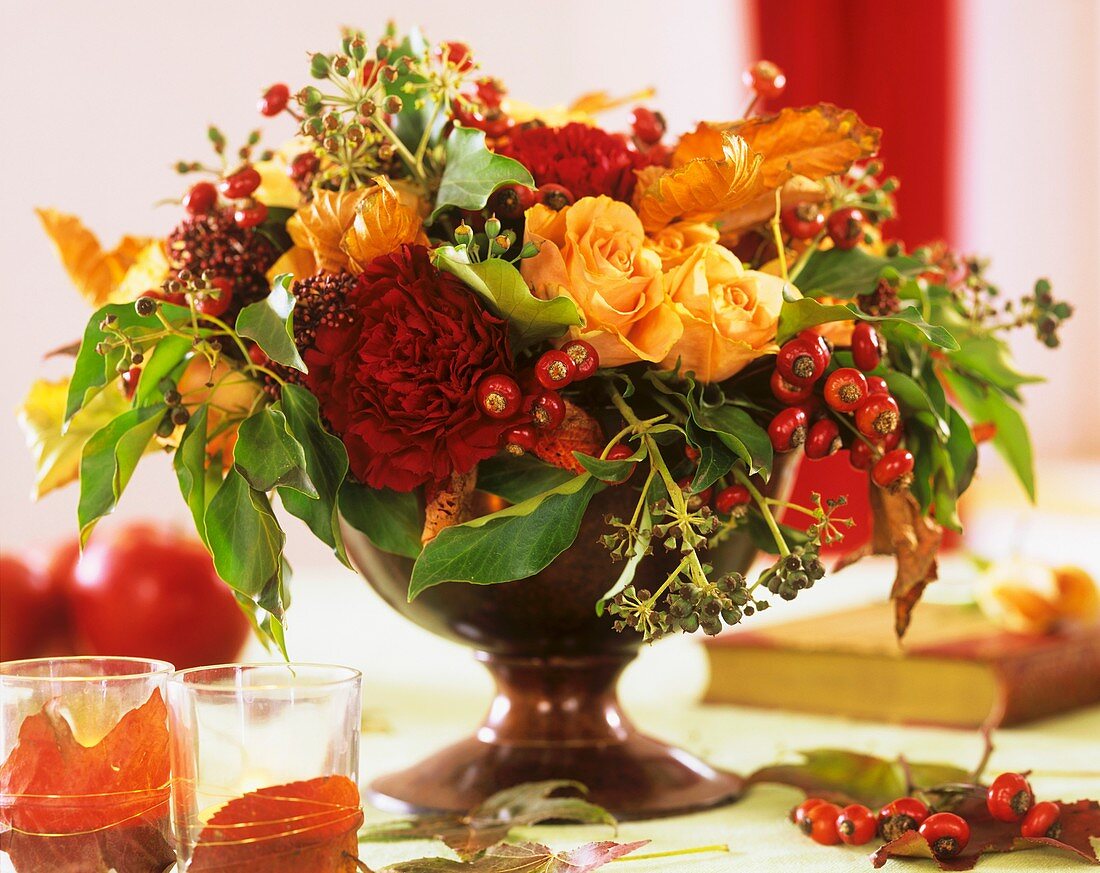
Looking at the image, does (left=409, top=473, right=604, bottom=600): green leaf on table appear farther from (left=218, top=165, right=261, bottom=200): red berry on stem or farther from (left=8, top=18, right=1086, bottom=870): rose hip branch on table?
(left=218, top=165, right=261, bottom=200): red berry on stem

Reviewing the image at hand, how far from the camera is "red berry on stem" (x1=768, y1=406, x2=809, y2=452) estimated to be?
649mm

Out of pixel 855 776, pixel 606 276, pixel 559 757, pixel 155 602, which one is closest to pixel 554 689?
pixel 559 757

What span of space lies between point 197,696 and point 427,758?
0.31 metres

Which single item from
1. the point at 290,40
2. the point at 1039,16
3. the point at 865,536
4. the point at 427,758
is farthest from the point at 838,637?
the point at 1039,16

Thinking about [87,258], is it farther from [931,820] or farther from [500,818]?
[931,820]

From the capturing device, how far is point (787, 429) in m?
0.65

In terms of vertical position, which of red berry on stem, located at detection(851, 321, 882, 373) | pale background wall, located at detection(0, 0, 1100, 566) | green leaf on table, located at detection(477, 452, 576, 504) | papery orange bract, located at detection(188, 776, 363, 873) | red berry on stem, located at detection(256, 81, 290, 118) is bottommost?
papery orange bract, located at detection(188, 776, 363, 873)

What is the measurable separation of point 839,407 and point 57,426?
43 cm

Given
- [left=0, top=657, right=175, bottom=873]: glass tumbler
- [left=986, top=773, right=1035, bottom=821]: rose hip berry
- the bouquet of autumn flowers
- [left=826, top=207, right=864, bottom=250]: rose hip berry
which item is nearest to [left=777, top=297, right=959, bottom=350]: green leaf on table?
the bouquet of autumn flowers

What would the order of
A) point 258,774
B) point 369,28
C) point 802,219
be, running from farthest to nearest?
point 369,28, point 802,219, point 258,774

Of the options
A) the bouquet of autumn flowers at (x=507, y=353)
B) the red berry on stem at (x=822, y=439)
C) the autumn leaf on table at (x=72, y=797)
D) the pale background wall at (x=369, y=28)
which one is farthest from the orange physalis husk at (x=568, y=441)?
the pale background wall at (x=369, y=28)

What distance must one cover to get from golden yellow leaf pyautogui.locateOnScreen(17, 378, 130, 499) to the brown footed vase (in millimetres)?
156

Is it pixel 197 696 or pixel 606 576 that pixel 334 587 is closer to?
pixel 606 576

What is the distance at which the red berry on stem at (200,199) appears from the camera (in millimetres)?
725
